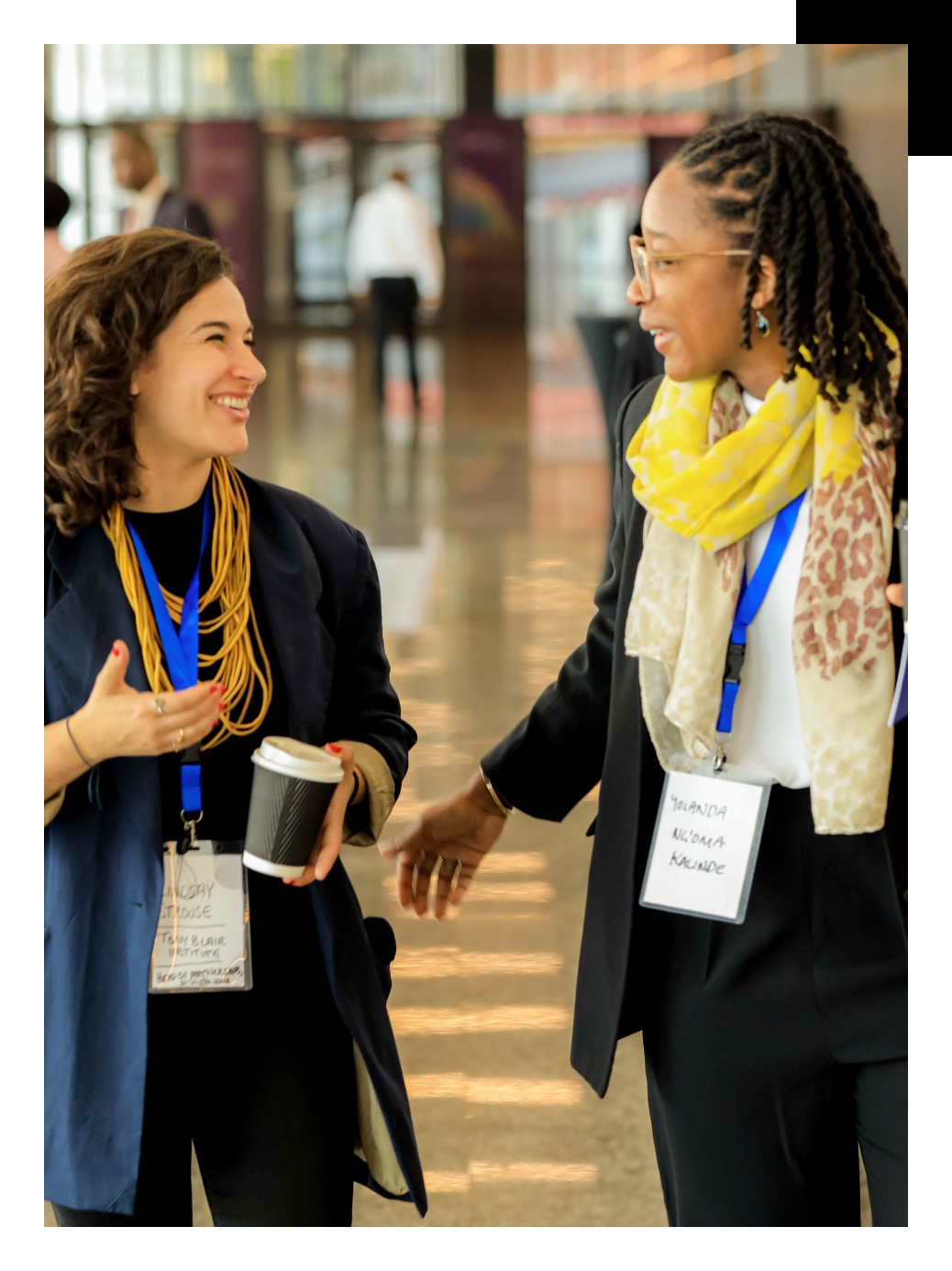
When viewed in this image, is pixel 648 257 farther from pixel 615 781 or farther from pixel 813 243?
pixel 615 781

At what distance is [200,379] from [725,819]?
782mm

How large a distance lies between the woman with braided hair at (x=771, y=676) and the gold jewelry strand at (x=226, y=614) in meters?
0.45

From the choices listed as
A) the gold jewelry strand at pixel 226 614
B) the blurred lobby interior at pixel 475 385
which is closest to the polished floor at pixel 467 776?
the blurred lobby interior at pixel 475 385

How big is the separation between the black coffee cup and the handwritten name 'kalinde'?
396mm

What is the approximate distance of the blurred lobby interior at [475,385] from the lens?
3236 millimetres

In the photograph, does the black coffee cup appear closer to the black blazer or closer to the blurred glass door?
the black blazer

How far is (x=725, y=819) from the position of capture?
1698 mm

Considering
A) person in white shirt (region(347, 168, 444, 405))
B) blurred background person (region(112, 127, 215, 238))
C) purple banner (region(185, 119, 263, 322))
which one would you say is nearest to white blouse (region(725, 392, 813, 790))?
blurred background person (region(112, 127, 215, 238))

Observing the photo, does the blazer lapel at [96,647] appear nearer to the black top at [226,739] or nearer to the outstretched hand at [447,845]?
the black top at [226,739]

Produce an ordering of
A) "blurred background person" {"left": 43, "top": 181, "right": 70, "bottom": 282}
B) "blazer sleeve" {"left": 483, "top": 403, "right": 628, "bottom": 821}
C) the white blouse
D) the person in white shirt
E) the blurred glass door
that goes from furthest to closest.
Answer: the blurred glass door → the person in white shirt → "blurred background person" {"left": 43, "top": 181, "right": 70, "bottom": 282} → "blazer sleeve" {"left": 483, "top": 403, "right": 628, "bottom": 821} → the white blouse

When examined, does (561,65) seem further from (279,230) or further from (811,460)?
(811,460)

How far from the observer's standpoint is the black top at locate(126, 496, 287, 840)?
5.76ft

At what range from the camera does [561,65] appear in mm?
26375

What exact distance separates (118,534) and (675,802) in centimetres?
72
